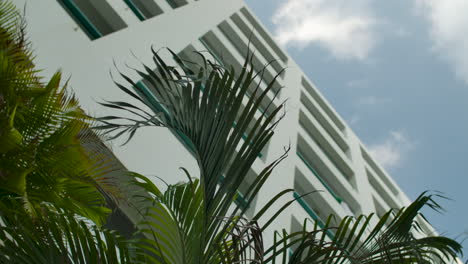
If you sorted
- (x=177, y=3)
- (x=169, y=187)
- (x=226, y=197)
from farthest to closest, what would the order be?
1. (x=177, y=3)
2. (x=169, y=187)
3. (x=226, y=197)

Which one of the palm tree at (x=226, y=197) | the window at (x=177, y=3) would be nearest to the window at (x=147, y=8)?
the window at (x=177, y=3)

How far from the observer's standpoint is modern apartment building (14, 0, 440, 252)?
6.88 metres

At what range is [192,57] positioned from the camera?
38.2 ft

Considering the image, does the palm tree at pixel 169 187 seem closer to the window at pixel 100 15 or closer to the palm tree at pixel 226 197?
the palm tree at pixel 226 197

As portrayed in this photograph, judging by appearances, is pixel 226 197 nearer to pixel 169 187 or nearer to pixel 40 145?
pixel 169 187

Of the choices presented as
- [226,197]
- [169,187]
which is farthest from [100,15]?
[226,197]

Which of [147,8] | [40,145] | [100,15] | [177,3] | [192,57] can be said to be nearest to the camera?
[40,145]

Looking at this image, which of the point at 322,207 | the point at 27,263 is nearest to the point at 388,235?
the point at 27,263

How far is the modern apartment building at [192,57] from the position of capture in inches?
271

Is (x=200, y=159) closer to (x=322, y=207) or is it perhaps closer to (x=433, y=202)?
(x=433, y=202)

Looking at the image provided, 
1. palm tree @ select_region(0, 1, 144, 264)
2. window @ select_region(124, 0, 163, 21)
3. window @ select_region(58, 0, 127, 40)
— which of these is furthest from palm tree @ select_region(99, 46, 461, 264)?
window @ select_region(124, 0, 163, 21)

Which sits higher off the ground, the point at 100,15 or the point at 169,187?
the point at 100,15

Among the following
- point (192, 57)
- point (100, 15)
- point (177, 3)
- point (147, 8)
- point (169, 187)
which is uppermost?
A: point (177, 3)

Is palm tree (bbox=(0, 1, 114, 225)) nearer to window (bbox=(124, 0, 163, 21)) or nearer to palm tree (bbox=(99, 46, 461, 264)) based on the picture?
palm tree (bbox=(99, 46, 461, 264))
